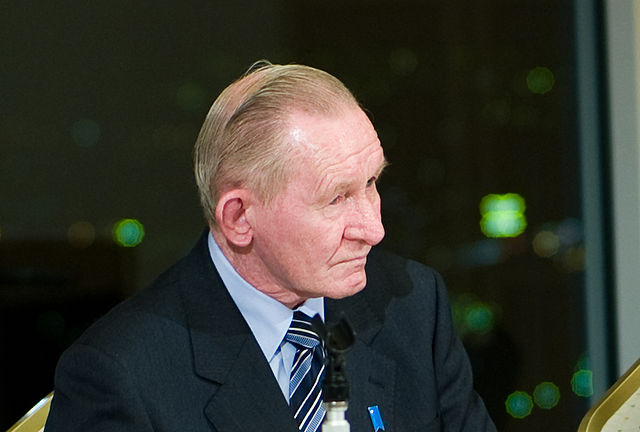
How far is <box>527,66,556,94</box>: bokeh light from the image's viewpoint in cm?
334

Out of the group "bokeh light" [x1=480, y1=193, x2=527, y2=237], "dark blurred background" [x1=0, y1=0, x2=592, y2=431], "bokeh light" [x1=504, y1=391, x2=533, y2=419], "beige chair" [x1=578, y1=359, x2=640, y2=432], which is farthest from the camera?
"bokeh light" [x1=504, y1=391, x2=533, y2=419]

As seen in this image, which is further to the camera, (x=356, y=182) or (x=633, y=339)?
(x=633, y=339)

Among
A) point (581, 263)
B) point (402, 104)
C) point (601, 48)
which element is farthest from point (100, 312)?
point (601, 48)

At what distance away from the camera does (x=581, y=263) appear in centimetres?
344

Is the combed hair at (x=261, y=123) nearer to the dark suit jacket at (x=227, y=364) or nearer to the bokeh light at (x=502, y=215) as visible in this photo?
the dark suit jacket at (x=227, y=364)

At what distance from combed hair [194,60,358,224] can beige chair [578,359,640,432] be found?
0.74 meters

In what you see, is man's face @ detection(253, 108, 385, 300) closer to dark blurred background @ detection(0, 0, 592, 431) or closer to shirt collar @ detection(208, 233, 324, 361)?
shirt collar @ detection(208, 233, 324, 361)

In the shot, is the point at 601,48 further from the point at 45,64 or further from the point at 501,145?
the point at 45,64

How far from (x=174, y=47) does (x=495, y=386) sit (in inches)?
58.4

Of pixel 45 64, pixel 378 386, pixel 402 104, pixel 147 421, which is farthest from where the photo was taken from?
pixel 402 104

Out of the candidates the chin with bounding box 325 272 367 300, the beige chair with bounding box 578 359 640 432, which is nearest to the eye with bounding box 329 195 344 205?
the chin with bounding box 325 272 367 300

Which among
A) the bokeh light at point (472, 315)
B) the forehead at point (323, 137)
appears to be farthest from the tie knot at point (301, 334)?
Result: the bokeh light at point (472, 315)

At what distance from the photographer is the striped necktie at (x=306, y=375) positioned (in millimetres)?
1791

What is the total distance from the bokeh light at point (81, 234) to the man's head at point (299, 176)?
1.11 metres
